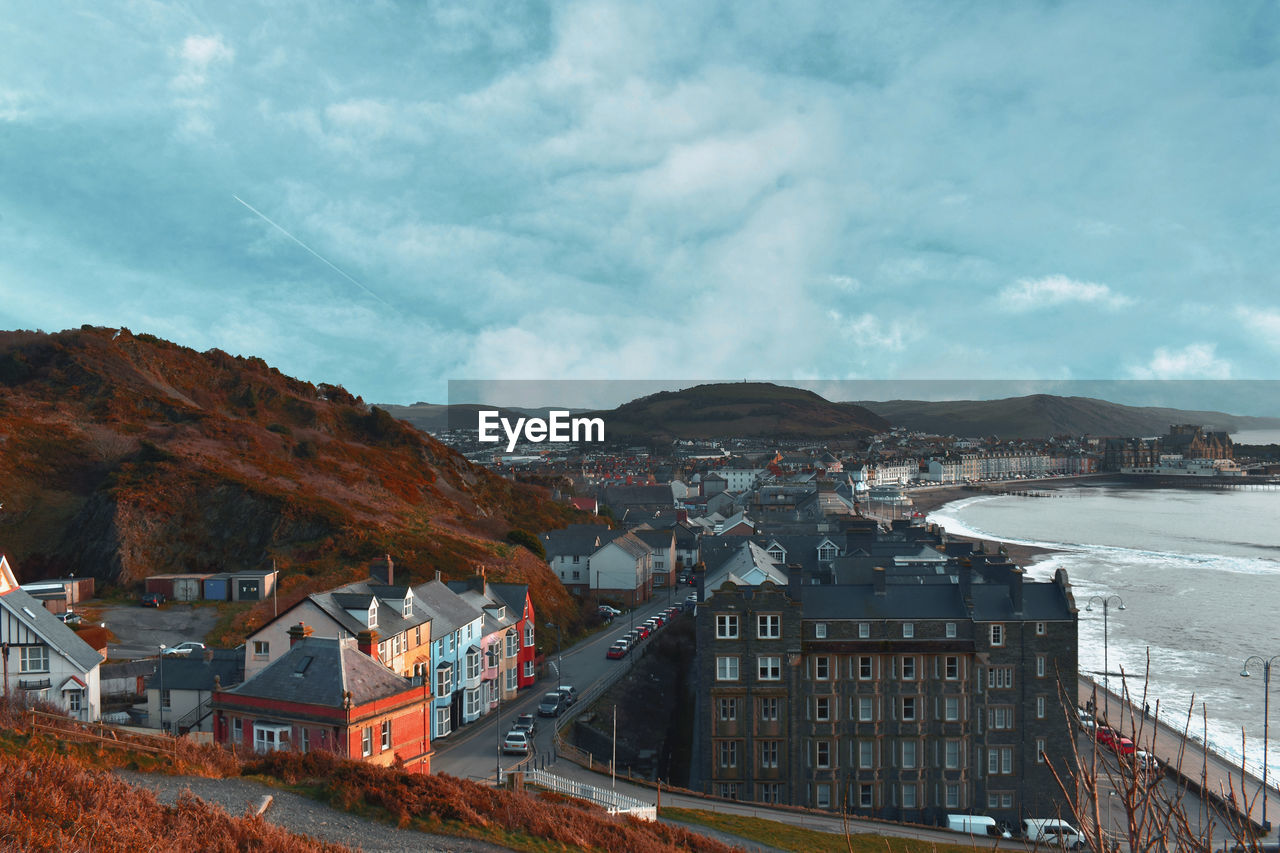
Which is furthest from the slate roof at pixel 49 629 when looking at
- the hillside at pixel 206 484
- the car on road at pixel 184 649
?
the hillside at pixel 206 484

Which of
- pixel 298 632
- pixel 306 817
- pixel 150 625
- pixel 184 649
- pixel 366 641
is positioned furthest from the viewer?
pixel 150 625

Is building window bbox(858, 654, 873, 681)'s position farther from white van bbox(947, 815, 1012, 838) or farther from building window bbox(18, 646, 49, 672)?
building window bbox(18, 646, 49, 672)

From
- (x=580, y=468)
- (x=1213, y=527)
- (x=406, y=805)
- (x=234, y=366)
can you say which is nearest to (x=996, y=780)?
(x=406, y=805)

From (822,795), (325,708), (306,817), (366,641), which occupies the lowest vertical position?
(822,795)

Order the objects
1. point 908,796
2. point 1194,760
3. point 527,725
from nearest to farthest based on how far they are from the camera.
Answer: point 908,796
point 527,725
point 1194,760

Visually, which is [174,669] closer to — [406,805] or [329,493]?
[406,805]

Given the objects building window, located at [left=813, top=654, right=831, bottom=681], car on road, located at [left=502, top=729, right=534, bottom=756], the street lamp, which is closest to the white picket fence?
car on road, located at [left=502, top=729, right=534, bottom=756]

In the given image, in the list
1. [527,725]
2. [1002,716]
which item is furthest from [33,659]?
[1002,716]

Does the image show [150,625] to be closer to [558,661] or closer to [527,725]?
[558,661]
